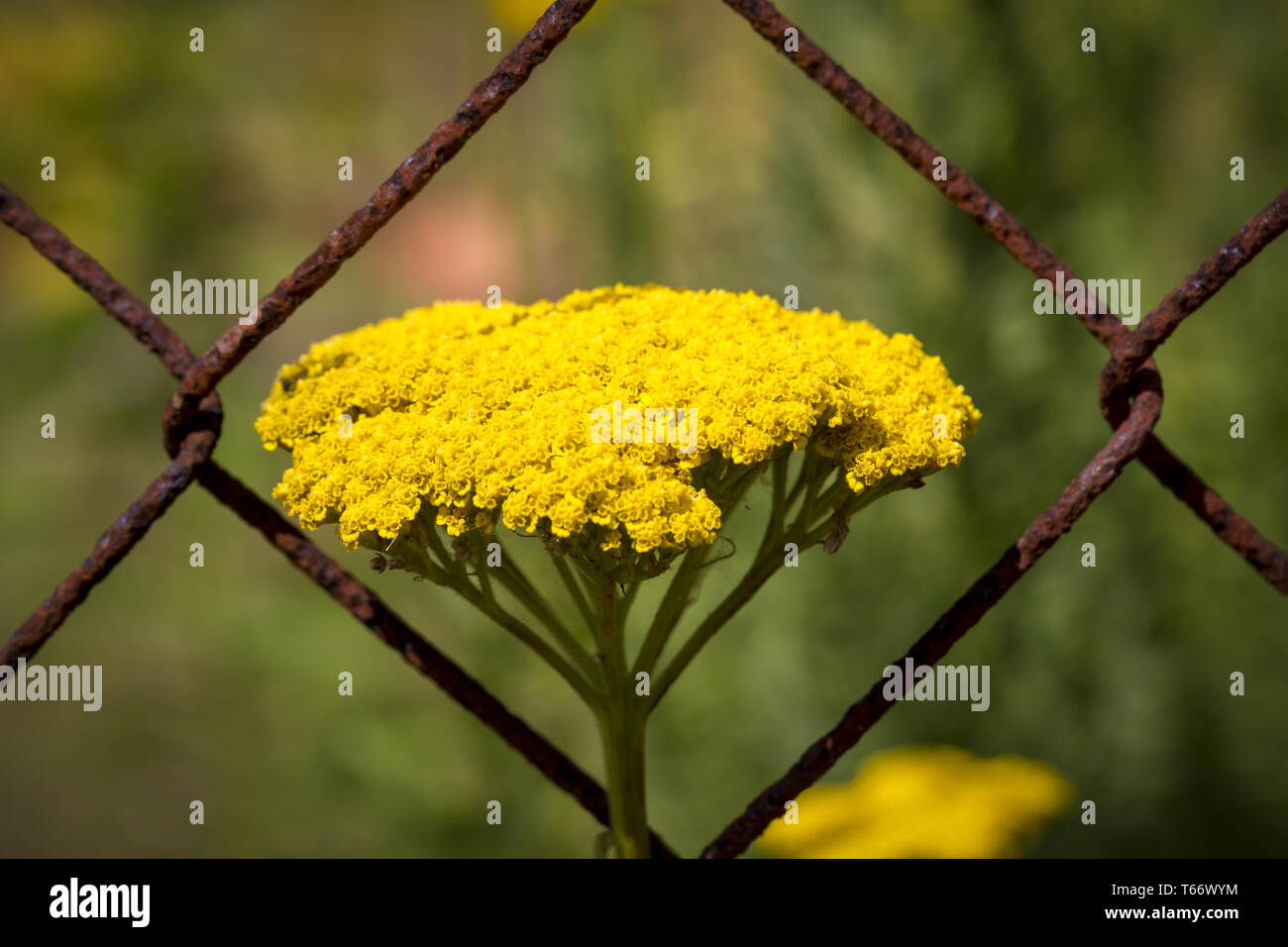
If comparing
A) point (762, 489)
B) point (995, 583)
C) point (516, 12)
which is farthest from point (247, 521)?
point (516, 12)

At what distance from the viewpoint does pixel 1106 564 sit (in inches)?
88.1

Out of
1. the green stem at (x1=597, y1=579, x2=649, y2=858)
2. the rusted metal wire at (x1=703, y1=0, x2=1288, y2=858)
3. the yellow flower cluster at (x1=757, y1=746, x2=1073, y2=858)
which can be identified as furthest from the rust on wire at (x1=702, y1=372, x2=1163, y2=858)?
the yellow flower cluster at (x1=757, y1=746, x2=1073, y2=858)

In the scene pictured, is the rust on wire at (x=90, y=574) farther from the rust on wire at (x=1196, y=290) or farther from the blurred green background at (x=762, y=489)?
the blurred green background at (x=762, y=489)

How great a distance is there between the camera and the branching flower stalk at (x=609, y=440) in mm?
719

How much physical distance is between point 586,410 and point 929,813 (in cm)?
124

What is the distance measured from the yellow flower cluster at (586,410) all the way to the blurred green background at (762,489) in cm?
142

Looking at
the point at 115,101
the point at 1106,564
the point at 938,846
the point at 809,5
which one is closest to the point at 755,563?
the point at 938,846

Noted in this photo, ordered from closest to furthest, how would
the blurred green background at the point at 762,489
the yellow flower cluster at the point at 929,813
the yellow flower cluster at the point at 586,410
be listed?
the yellow flower cluster at the point at 586,410 → the yellow flower cluster at the point at 929,813 → the blurred green background at the point at 762,489

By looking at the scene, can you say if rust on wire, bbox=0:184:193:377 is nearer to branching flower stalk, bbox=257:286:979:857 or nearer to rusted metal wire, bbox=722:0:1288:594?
branching flower stalk, bbox=257:286:979:857

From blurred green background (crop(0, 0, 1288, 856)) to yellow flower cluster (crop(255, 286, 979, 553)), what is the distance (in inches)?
55.8

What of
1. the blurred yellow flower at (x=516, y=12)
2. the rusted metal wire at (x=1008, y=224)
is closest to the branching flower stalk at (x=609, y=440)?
the rusted metal wire at (x=1008, y=224)

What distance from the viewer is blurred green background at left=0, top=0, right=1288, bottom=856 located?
2.18m

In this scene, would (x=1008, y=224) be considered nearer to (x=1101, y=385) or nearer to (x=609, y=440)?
(x=1101, y=385)

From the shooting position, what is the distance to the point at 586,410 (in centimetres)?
74
